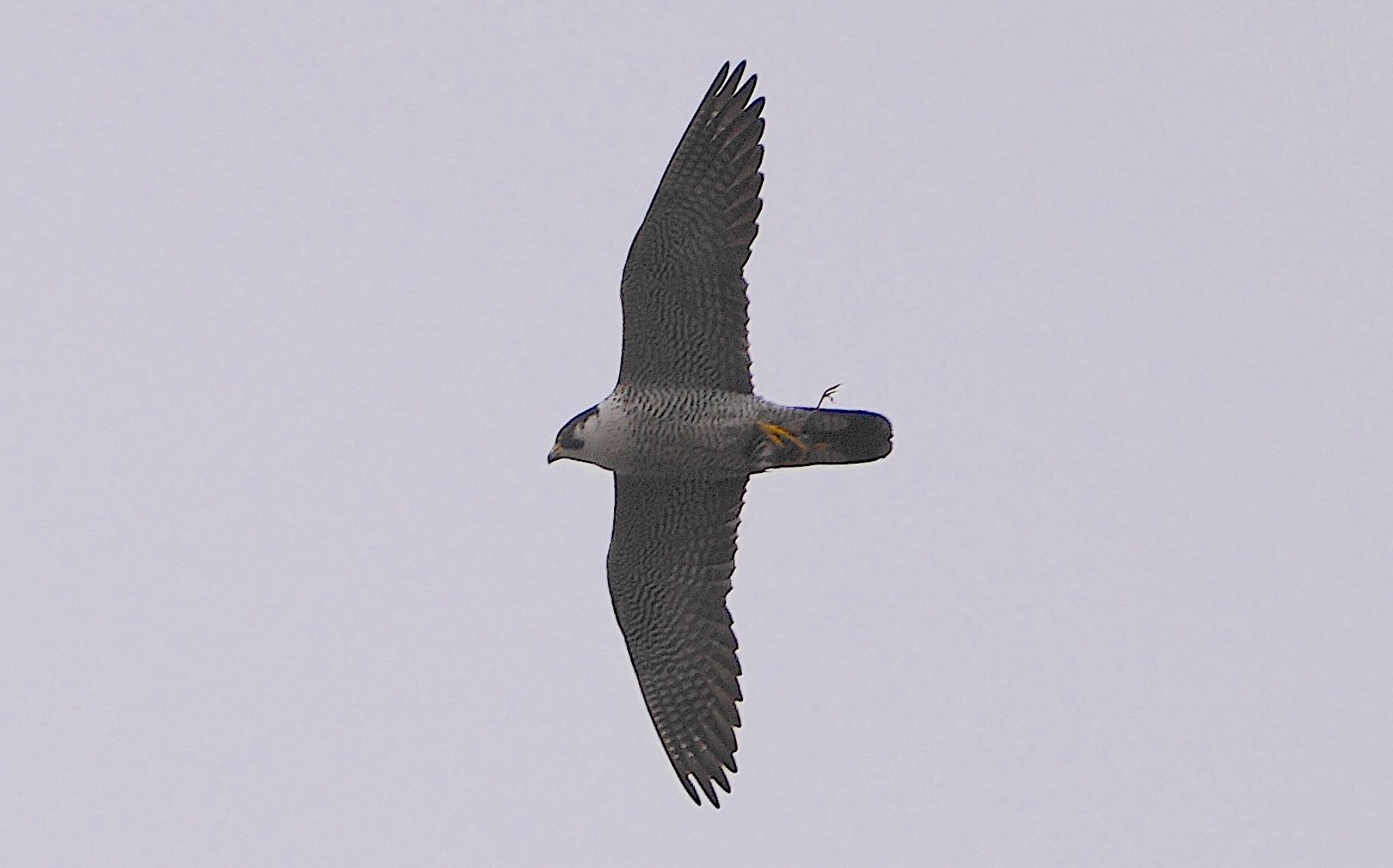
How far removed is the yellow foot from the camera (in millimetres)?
13141

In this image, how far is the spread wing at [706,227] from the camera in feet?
41.8

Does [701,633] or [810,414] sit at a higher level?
[810,414]

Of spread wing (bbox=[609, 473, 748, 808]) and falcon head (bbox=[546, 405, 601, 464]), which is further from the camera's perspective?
spread wing (bbox=[609, 473, 748, 808])

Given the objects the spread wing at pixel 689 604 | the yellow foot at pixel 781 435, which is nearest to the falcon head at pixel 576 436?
the spread wing at pixel 689 604

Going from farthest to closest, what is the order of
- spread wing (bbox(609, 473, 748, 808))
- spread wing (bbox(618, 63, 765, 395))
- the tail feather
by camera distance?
spread wing (bbox(609, 473, 748, 808)) < the tail feather < spread wing (bbox(618, 63, 765, 395))

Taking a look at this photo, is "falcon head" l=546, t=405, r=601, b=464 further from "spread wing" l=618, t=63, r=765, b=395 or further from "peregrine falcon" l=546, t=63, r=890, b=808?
"spread wing" l=618, t=63, r=765, b=395

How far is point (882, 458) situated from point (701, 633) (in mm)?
1903

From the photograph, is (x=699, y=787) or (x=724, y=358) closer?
(x=724, y=358)

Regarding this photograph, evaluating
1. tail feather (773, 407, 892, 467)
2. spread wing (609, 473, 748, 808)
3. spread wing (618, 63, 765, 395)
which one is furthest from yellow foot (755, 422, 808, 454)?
spread wing (609, 473, 748, 808)

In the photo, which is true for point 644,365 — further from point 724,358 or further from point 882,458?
point 882,458

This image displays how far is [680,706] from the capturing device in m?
14.1

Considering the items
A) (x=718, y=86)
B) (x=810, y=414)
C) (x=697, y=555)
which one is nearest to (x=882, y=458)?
(x=810, y=414)

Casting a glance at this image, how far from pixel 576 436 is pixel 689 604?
4.95 feet

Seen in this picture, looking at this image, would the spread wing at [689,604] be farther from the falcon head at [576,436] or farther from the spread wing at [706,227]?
the spread wing at [706,227]
